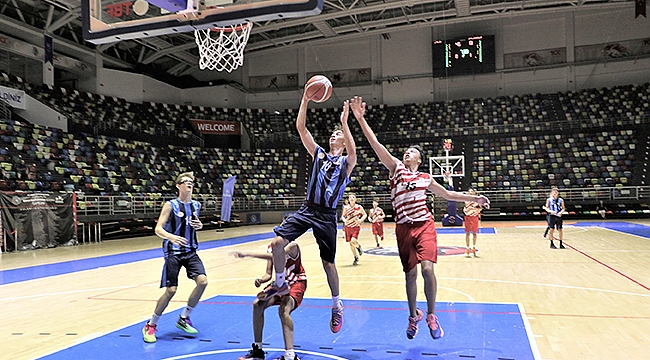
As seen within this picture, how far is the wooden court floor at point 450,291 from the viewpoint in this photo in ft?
16.9

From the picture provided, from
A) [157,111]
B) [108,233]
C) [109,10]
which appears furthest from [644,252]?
[157,111]

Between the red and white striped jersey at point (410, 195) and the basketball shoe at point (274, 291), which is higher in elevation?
the red and white striped jersey at point (410, 195)

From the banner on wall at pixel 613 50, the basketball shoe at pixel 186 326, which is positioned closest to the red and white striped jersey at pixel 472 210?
the basketball shoe at pixel 186 326

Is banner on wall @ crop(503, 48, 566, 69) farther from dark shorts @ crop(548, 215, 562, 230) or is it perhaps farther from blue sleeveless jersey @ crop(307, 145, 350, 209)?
blue sleeveless jersey @ crop(307, 145, 350, 209)

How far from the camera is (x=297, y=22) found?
2845 cm

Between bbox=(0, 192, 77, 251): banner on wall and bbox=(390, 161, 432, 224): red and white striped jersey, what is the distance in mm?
14400

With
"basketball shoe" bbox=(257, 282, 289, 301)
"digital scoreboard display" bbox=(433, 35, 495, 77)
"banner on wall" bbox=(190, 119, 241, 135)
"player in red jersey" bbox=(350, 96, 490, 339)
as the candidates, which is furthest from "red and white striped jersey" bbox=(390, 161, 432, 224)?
"banner on wall" bbox=(190, 119, 241, 135)

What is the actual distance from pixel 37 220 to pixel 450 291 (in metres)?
14.0

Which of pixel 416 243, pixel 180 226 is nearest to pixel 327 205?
pixel 416 243

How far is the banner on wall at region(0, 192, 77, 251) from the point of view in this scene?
15.2 meters

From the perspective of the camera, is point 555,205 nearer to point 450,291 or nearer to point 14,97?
point 450,291

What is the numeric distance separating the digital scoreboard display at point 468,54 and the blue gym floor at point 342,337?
2565 cm

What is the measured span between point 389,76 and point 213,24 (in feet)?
97.1

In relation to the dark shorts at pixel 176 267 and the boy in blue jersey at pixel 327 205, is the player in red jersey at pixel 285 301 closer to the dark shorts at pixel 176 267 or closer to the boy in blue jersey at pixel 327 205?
the boy in blue jersey at pixel 327 205
